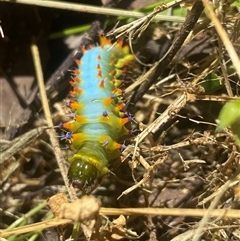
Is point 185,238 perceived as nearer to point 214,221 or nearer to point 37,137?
point 214,221

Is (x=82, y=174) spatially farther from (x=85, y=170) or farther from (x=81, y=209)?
(x=81, y=209)

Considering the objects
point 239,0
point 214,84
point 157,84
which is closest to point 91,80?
point 157,84

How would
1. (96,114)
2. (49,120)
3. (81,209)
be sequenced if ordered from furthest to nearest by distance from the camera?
(49,120) < (96,114) < (81,209)

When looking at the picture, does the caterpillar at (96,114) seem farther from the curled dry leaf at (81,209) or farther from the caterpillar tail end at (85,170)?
the curled dry leaf at (81,209)

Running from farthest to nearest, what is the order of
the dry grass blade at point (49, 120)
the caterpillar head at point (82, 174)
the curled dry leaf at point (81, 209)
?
the dry grass blade at point (49, 120), the caterpillar head at point (82, 174), the curled dry leaf at point (81, 209)

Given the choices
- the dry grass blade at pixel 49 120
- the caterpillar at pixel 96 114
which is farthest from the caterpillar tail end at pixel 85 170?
the dry grass blade at pixel 49 120

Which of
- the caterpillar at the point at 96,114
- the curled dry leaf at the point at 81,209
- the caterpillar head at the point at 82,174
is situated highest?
the caterpillar at the point at 96,114

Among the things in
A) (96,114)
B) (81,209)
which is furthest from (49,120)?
(81,209)

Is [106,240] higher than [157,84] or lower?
lower
